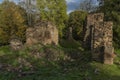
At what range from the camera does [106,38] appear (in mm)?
18828

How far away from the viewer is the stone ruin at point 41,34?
26.2 m

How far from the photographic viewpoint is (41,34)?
26.4 meters

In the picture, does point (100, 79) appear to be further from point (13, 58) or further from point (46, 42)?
point (46, 42)

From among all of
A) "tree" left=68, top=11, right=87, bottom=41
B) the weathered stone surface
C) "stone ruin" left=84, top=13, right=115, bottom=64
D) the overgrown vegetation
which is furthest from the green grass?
"tree" left=68, top=11, right=87, bottom=41

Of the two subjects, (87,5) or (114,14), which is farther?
(87,5)

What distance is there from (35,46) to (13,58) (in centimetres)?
341

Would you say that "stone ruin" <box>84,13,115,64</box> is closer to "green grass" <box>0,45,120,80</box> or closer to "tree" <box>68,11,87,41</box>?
"green grass" <box>0,45,120,80</box>

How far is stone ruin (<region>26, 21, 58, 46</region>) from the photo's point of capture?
1030 inches


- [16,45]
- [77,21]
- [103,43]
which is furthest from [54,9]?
[103,43]

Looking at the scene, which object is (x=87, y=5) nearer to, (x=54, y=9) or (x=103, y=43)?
(x=54, y=9)

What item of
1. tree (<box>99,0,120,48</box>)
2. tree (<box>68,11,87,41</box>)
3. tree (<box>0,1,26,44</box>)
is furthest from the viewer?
tree (<box>68,11,87,41</box>)

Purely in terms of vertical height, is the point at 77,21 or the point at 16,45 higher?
the point at 77,21

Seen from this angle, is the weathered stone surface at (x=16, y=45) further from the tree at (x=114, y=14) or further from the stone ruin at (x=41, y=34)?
the tree at (x=114, y=14)

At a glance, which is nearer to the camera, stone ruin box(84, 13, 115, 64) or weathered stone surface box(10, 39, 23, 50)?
stone ruin box(84, 13, 115, 64)
